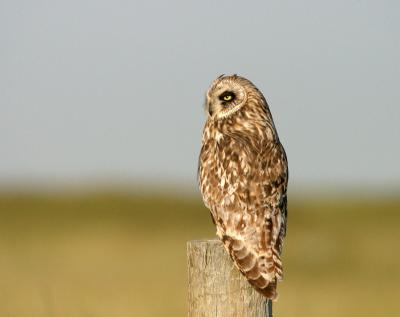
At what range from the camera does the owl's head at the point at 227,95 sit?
29.5 ft

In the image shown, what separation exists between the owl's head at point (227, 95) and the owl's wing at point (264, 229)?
56 cm

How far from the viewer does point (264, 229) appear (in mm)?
7785

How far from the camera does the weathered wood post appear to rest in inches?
261

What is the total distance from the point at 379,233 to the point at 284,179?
17602 mm

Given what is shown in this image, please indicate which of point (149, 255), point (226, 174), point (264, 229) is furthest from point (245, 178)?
point (149, 255)

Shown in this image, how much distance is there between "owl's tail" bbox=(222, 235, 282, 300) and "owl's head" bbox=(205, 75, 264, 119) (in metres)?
1.54

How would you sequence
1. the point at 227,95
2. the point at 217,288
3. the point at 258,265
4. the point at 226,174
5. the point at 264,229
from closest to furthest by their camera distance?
the point at 217,288 → the point at 258,265 → the point at 264,229 → the point at 226,174 → the point at 227,95

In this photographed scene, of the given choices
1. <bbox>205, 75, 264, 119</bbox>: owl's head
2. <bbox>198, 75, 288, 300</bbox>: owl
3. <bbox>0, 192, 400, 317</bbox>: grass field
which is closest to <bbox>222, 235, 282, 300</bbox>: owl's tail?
<bbox>198, 75, 288, 300</bbox>: owl

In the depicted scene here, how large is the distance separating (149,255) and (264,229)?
1331cm

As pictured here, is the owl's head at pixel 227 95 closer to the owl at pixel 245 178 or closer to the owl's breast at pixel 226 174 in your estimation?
the owl at pixel 245 178

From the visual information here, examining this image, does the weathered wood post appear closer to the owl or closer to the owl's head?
the owl

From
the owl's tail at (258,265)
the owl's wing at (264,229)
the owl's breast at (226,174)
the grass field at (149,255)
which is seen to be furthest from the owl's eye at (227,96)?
the grass field at (149,255)

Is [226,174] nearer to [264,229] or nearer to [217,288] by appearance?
[264,229]

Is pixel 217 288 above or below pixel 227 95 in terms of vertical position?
below
